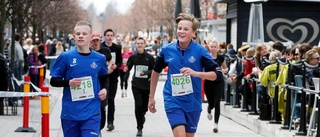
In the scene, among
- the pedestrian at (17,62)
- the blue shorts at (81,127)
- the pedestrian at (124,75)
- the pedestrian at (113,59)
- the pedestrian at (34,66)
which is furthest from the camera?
the pedestrian at (34,66)

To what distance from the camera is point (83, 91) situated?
9391 millimetres

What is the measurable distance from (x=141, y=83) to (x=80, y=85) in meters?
6.58

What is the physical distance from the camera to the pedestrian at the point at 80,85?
368 inches

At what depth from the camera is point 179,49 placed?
9.90 meters

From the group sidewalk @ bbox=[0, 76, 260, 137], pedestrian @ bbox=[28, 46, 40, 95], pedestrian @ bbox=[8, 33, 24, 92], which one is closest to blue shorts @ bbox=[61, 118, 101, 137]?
sidewalk @ bbox=[0, 76, 260, 137]

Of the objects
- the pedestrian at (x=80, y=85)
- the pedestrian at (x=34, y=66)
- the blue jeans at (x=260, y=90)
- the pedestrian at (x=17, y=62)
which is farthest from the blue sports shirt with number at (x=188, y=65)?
the pedestrian at (x=34, y=66)

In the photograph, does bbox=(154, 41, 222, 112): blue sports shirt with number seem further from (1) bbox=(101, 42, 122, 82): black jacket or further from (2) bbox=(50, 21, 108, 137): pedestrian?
(1) bbox=(101, 42, 122, 82): black jacket

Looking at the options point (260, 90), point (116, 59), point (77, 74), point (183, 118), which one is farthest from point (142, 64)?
point (77, 74)

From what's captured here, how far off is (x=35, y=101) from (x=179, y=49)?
51.8ft

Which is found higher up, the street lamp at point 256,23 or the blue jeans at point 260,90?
the street lamp at point 256,23

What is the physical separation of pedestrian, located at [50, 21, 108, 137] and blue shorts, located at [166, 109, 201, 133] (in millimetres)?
813

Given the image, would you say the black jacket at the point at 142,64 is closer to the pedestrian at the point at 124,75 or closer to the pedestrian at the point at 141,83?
the pedestrian at the point at 141,83

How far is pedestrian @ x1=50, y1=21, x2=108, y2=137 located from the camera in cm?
936

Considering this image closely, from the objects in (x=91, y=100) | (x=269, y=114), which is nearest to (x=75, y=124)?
(x=91, y=100)
